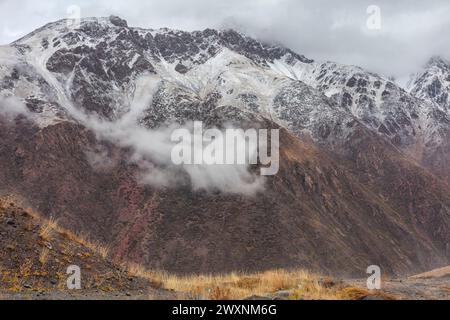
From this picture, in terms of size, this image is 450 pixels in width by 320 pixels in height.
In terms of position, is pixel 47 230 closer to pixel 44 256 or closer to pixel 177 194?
pixel 44 256

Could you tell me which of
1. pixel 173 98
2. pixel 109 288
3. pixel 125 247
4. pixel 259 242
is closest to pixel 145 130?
pixel 173 98

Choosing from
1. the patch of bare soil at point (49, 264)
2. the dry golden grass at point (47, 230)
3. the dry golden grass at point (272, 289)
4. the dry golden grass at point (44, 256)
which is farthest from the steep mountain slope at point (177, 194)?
the dry golden grass at point (44, 256)

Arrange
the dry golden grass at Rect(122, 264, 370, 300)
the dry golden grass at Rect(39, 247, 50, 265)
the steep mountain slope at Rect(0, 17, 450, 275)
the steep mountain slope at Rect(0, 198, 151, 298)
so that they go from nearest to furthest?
the dry golden grass at Rect(122, 264, 370, 300)
the steep mountain slope at Rect(0, 198, 151, 298)
the dry golden grass at Rect(39, 247, 50, 265)
the steep mountain slope at Rect(0, 17, 450, 275)

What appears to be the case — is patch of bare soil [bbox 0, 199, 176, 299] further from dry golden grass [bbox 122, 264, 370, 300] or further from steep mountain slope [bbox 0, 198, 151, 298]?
dry golden grass [bbox 122, 264, 370, 300]

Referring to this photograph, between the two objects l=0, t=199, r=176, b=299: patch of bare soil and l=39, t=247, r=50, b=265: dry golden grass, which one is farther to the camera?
l=39, t=247, r=50, b=265: dry golden grass

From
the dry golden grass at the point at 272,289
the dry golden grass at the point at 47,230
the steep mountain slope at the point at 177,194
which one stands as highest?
the steep mountain slope at the point at 177,194

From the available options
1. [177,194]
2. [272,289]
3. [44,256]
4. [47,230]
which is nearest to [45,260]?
[44,256]

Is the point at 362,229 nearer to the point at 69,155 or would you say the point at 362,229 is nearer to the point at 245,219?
the point at 245,219

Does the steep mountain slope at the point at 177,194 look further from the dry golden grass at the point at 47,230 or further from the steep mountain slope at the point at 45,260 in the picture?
the steep mountain slope at the point at 45,260

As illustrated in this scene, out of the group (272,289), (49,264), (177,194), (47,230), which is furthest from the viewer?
(177,194)

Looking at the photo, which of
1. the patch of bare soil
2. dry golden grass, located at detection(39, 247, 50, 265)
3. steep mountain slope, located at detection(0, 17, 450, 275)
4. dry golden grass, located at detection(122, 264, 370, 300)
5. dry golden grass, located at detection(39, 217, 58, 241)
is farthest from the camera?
steep mountain slope, located at detection(0, 17, 450, 275)

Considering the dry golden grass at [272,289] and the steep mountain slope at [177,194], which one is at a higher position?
the steep mountain slope at [177,194]

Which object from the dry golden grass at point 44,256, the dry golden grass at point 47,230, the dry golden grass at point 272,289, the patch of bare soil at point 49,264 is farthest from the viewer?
the dry golden grass at point 47,230

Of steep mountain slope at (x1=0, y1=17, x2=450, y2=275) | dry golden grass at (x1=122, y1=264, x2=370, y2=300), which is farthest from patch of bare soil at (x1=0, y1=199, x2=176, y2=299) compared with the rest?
steep mountain slope at (x1=0, y1=17, x2=450, y2=275)
